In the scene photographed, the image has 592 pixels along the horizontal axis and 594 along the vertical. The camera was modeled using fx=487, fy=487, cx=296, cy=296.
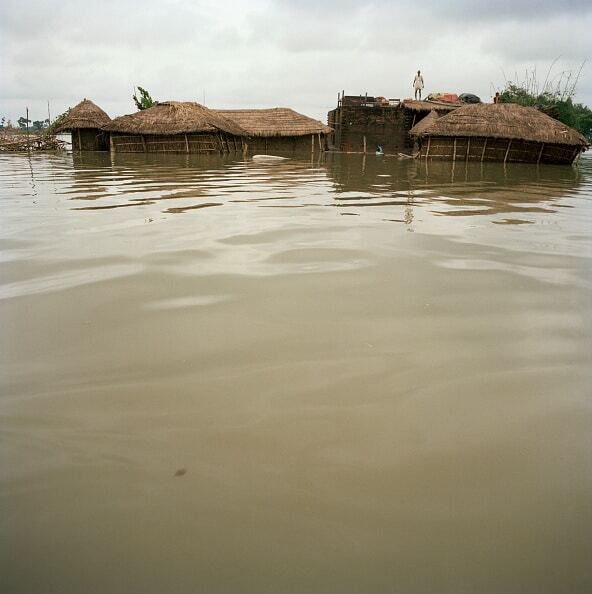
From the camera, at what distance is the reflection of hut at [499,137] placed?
1550 cm

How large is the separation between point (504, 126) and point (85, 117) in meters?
16.2

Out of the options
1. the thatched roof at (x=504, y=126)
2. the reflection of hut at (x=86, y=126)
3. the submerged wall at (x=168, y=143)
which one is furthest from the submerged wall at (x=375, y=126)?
the reflection of hut at (x=86, y=126)

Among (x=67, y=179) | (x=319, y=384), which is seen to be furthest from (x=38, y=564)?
(x=67, y=179)

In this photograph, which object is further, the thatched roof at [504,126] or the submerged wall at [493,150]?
the submerged wall at [493,150]

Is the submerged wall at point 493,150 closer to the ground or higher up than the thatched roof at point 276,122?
closer to the ground

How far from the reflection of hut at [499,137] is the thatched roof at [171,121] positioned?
6.97 m

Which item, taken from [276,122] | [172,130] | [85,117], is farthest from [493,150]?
[85,117]

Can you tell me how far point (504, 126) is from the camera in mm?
15633

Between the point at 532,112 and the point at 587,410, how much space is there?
58.1 ft

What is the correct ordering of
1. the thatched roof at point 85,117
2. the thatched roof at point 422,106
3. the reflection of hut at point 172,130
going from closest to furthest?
1. the reflection of hut at point 172,130
2. the thatched roof at point 85,117
3. the thatched roof at point 422,106

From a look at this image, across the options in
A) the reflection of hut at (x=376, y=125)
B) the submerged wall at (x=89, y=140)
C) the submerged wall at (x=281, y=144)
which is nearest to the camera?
the submerged wall at (x=281, y=144)

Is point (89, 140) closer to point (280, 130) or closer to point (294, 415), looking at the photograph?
point (280, 130)

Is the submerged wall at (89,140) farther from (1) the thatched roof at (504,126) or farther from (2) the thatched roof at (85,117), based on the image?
(1) the thatched roof at (504,126)

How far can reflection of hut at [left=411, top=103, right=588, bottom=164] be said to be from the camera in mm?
15500
